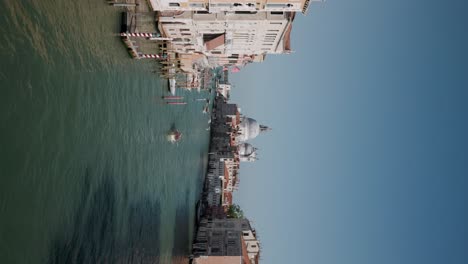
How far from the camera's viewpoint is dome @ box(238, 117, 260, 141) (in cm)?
9881

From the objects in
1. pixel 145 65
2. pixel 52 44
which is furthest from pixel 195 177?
pixel 52 44

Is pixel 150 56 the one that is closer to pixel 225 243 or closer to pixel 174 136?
pixel 174 136

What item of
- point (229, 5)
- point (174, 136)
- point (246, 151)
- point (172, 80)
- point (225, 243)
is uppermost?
point (229, 5)

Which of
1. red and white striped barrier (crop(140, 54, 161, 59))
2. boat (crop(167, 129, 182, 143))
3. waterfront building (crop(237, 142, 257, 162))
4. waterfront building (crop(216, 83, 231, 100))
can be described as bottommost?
waterfront building (crop(237, 142, 257, 162))

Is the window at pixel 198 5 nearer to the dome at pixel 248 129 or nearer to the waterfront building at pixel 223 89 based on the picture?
the dome at pixel 248 129

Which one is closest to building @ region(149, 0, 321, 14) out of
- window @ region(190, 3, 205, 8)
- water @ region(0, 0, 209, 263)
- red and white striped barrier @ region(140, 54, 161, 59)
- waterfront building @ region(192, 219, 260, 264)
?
window @ region(190, 3, 205, 8)

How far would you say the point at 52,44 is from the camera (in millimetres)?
16172

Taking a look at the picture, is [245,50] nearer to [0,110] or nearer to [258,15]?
[258,15]

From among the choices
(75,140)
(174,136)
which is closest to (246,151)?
(174,136)

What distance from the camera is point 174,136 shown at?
39219mm

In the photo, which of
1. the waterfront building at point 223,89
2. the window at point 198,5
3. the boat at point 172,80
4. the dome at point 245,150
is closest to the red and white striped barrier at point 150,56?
the boat at point 172,80

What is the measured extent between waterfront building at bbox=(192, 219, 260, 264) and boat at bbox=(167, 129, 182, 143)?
15129 mm

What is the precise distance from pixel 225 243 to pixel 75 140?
37.0m

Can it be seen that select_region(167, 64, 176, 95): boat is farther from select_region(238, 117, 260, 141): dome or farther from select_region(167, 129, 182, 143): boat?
select_region(238, 117, 260, 141): dome
